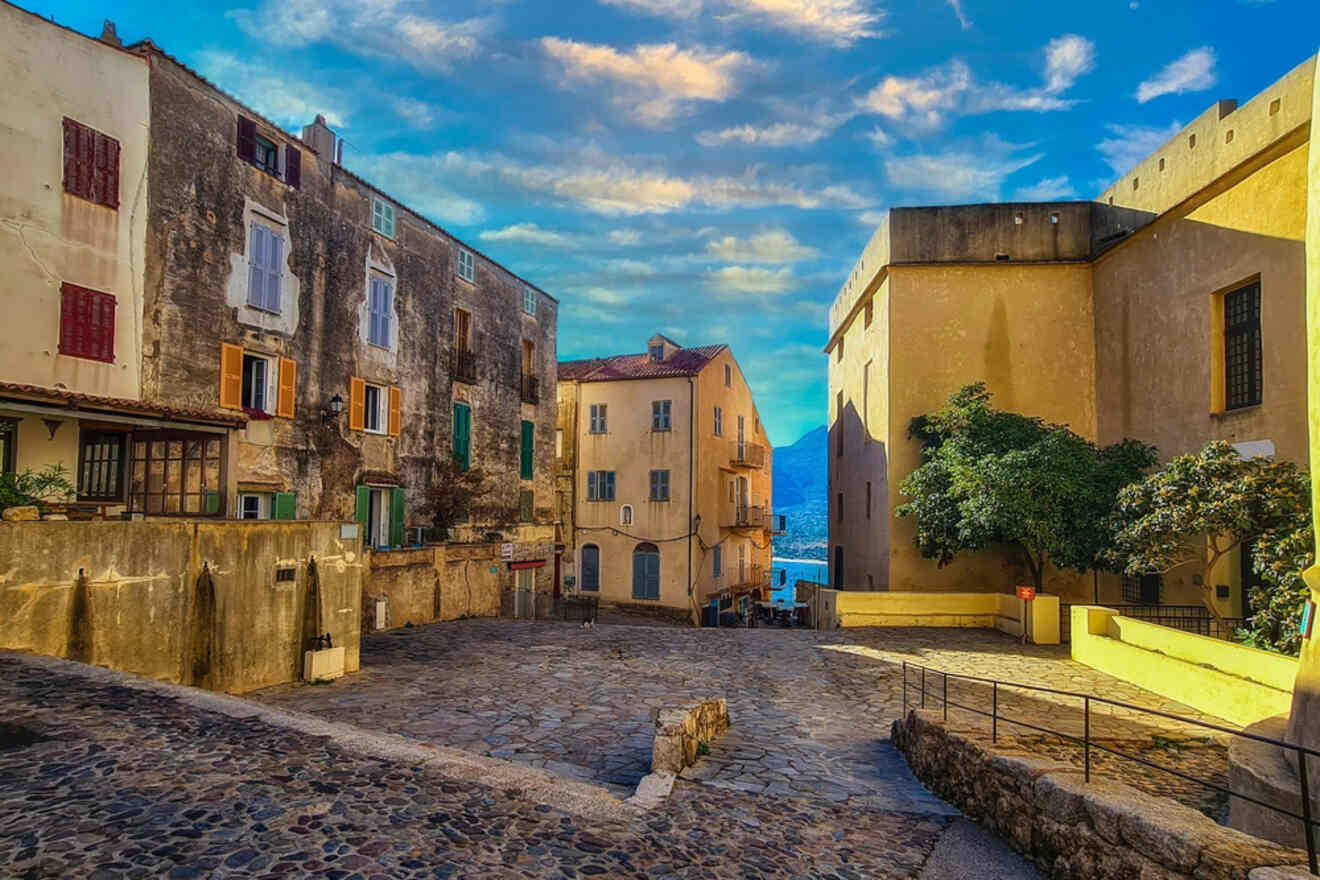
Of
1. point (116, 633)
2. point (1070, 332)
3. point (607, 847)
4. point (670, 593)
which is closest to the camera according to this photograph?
point (607, 847)

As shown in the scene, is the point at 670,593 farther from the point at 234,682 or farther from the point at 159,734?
the point at 159,734

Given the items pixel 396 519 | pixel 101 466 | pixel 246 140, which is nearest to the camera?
pixel 101 466

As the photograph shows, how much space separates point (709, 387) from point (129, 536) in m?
27.3

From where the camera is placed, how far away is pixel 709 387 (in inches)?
1385

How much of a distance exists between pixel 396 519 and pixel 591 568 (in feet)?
44.7

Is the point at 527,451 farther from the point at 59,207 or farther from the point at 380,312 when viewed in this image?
the point at 59,207

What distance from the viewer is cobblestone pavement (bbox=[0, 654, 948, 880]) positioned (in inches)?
163

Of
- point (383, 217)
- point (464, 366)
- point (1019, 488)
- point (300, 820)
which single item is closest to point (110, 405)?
point (300, 820)

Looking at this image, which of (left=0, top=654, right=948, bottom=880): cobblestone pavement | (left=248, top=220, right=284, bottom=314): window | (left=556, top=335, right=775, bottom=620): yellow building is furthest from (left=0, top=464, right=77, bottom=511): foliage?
(left=556, top=335, right=775, bottom=620): yellow building

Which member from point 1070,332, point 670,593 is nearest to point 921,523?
point 1070,332

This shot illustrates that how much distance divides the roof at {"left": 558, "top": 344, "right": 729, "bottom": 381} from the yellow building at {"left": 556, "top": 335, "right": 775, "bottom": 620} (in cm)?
6

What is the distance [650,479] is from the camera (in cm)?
3384

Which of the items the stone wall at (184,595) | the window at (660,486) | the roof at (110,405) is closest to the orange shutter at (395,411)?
the stone wall at (184,595)

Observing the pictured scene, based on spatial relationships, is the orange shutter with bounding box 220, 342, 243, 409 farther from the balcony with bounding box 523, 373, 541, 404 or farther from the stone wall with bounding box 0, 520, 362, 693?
the balcony with bounding box 523, 373, 541, 404
